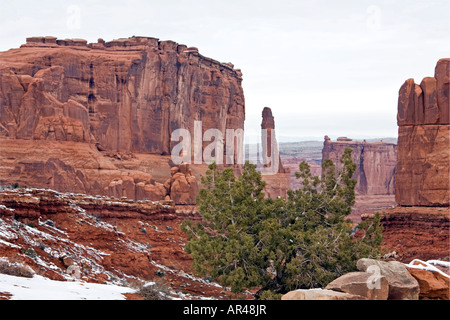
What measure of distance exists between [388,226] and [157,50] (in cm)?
4139

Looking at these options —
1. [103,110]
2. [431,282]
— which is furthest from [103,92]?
[431,282]

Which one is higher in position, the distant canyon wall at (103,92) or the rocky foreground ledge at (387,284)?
the distant canyon wall at (103,92)

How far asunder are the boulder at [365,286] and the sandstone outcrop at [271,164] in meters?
81.8

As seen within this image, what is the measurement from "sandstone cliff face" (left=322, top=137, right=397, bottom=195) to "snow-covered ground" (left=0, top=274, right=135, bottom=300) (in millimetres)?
140948

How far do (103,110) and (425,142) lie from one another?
39.6 metres

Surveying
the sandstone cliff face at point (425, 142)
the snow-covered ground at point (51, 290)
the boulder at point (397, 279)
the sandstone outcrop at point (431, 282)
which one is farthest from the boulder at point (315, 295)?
the sandstone cliff face at point (425, 142)

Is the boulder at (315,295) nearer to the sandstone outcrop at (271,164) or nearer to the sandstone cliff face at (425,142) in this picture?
the sandstone cliff face at (425,142)

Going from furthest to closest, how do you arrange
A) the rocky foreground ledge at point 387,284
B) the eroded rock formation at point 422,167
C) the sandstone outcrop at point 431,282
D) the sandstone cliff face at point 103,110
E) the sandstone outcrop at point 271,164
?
Answer: 1. the sandstone outcrop at point 271,164
2. the sandstone cliff face at point 103,110
3. the eroded rock formation at point 422,167
4. the sandstone outcrop at point 431,282
5. the rocky foreground ledge at point 387,284

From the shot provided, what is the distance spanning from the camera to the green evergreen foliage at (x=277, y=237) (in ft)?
88.1

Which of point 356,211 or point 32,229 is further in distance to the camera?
point 356,211

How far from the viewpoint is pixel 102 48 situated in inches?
3204

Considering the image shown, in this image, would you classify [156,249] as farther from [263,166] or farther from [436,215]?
[263,166]

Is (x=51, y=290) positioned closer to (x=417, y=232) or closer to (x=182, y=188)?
(x=417, y=232)
